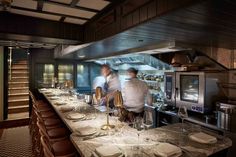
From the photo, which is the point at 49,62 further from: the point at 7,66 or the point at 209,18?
the point at 209,18

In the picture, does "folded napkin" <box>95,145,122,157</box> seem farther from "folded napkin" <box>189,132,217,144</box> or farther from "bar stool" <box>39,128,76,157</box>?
"bar stool" <box>39,128,76,157</box>

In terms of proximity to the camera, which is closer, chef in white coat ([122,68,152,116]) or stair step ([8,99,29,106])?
chef in white coat ([122,68,152,116])

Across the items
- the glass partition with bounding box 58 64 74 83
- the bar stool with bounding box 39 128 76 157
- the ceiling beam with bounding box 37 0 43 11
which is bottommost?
the bar stool with bounding box 39 128 76 157

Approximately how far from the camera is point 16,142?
447 cm

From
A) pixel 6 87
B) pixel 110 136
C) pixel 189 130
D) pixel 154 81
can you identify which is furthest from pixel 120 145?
pixel 6 87

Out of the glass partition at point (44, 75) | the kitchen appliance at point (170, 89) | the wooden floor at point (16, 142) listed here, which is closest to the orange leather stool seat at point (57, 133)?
the wooden floor at point (16, 142)

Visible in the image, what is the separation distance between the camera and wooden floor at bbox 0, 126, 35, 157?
3826 millimetres

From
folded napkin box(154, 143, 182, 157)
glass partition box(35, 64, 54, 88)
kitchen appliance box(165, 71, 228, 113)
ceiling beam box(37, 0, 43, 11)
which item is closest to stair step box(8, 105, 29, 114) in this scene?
glass partition box(35, 64, 54, 88)

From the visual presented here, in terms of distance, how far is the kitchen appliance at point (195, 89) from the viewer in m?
3.16

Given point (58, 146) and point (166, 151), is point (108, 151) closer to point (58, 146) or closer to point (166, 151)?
point (166, 151)

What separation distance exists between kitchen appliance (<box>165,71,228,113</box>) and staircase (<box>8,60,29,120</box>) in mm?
5689

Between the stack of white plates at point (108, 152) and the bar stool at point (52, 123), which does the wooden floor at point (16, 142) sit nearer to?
the bar stool at point (52, 123)

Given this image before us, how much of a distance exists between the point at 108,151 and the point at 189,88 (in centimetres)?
259

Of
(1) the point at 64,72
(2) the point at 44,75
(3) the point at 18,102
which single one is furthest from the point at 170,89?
(3) the point at 18,102
